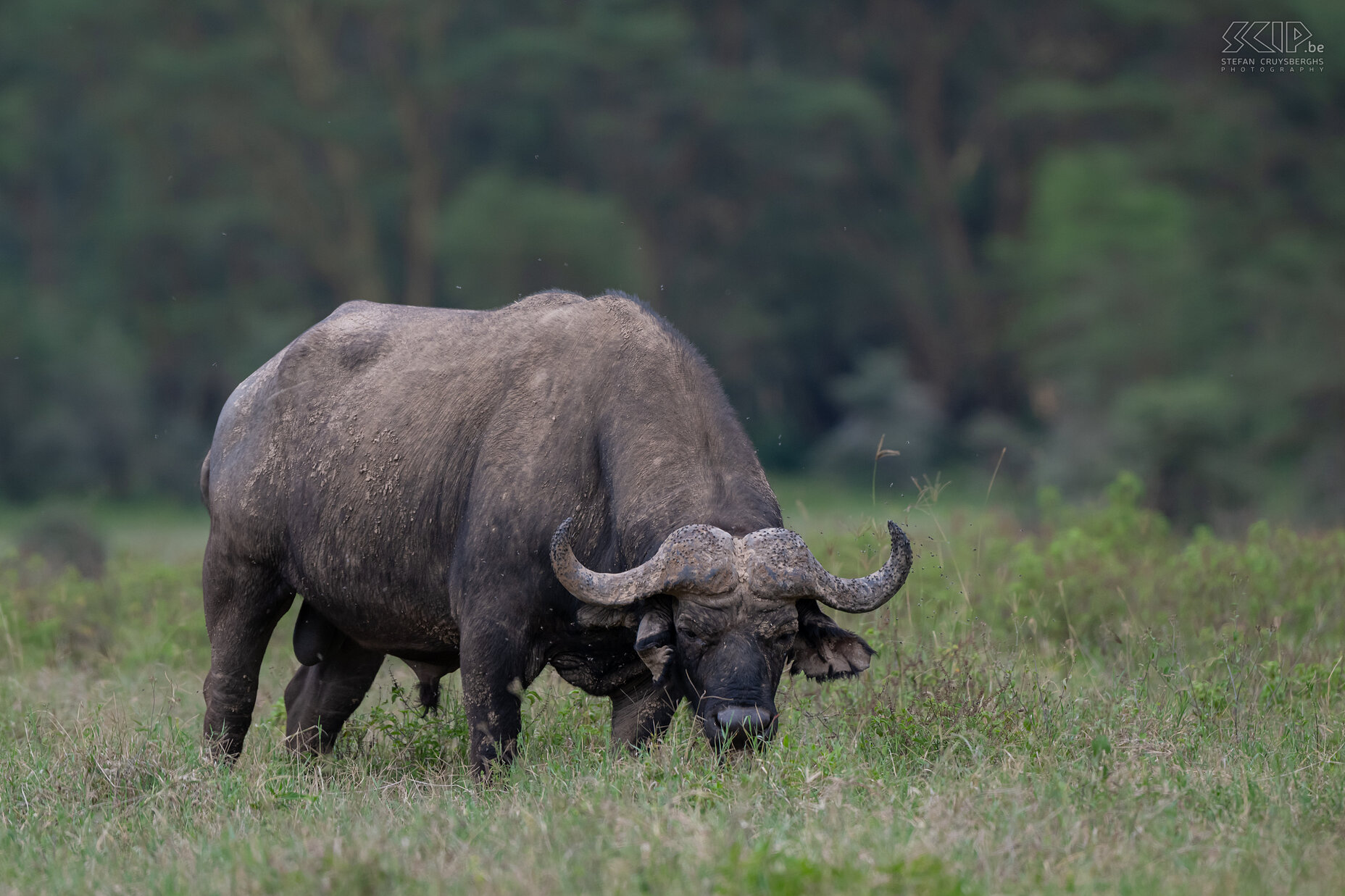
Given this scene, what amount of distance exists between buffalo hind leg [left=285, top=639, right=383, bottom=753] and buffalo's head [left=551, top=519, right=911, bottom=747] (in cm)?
220

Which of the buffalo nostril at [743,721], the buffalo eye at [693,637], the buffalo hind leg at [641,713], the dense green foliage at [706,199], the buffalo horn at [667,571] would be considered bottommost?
the dense green foliage at [706,199]

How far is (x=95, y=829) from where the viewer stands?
5.59 m

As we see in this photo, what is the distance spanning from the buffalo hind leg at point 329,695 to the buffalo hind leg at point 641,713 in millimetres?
1580

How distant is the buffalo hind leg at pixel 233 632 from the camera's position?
7391 millimetres

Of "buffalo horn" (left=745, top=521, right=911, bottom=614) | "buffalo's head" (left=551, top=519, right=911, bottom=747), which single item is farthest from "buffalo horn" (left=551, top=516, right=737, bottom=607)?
"buffalo horn" (left=745, top=521, right=911, bottom=614)

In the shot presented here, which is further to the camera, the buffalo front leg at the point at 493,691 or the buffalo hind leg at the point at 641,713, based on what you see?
the buffalo hind leg at the point at 641,713

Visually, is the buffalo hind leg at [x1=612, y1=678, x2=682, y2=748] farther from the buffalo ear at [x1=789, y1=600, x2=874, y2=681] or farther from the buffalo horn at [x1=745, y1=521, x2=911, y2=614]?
the buffalo horn at [x1=745, y1=521, x2=911, y2=614]

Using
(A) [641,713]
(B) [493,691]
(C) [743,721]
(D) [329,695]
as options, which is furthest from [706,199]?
(C) [743,721]

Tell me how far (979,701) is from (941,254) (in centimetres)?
3092

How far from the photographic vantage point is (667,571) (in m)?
5.72

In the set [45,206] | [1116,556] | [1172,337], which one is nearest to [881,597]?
[1116,556]

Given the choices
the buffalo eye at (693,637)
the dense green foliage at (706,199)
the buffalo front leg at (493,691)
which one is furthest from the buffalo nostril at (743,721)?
the dense green foliage at (706,199)

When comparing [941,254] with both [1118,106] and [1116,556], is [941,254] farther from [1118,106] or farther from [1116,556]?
[1116,556]

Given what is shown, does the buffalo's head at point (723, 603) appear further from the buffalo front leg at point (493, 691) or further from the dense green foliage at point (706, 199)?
the dense green foliage at point (706, 199)
